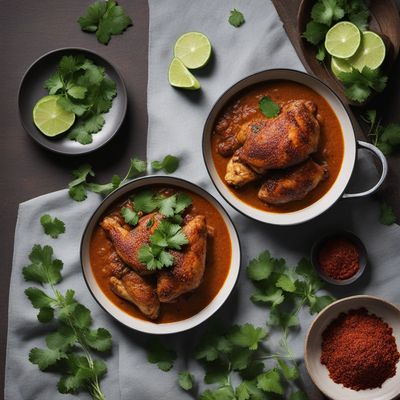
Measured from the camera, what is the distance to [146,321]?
4273 millimetres

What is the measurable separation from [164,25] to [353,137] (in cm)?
157

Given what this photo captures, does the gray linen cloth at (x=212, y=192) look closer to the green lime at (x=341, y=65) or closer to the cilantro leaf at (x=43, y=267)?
the cilantro leaf at (x=43, y=267)

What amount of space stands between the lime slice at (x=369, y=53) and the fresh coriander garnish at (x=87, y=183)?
1.64 metres

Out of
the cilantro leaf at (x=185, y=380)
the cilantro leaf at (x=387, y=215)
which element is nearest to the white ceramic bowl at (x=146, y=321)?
the cilantro leaf at (x=185, y=380)

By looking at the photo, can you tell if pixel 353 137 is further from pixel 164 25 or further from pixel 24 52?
pixel 24 52

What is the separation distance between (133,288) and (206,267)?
20.5 inches

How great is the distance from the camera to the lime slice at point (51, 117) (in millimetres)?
4391

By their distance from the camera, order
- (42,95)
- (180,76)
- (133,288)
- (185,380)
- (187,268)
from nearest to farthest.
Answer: (187,268) → (133,288) → (185,380) → (180,76) → (42,95)

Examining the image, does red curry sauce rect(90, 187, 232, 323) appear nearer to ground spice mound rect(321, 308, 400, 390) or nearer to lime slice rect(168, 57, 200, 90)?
lime slice rect(168, 57, 200, 90)

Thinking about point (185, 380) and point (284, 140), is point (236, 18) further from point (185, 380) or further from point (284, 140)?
point (185, 380)

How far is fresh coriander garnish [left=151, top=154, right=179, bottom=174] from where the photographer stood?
14.2 ft

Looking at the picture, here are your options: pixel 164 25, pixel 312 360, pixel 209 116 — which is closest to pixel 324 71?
pixel 209 116

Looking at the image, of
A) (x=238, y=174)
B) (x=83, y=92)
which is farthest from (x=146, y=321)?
(x=83, y=92)

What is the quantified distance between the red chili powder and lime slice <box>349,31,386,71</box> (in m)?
1.21
